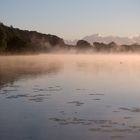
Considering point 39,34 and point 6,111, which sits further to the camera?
point 39,34

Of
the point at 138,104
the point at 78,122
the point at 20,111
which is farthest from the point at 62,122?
the point at 138,104

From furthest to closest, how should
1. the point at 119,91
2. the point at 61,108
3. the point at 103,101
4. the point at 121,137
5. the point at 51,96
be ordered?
the point at 119,91
the point at 51,96
the point at 103,101
the point at 61,108
the point at 121,137

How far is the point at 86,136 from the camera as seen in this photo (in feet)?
42.9

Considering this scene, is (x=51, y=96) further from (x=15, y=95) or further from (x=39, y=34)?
(x=39, y=34)

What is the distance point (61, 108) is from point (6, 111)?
7.96 feet

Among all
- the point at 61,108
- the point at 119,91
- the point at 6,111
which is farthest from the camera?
the point at 119,91

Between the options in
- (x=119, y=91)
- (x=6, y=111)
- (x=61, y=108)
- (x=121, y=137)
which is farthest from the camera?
(x=119, y=91)

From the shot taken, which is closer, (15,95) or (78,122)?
(78,122)

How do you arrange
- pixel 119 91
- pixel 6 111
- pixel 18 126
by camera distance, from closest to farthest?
1. pixel 18 126
2. pixel 6 111
3. pixel 119 91

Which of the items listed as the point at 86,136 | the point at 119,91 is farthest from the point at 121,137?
the point at 119,91

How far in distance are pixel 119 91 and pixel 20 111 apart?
9.12 m

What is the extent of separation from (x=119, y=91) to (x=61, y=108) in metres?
7.46

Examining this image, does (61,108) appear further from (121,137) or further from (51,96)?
(121,137)

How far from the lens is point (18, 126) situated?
14250 millimetres
